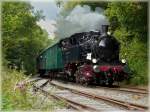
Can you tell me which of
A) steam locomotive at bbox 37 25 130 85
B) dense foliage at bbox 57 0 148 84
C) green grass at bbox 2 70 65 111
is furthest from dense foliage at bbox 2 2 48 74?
green grass at bbox 2 70 65 111

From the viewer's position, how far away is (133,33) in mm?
21016

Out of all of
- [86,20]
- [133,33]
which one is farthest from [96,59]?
[86,20]

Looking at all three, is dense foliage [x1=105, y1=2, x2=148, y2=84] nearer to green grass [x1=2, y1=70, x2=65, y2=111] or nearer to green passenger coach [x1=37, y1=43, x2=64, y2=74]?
green passenger coach [x1=37, y1=43, x2=64, y2=74]

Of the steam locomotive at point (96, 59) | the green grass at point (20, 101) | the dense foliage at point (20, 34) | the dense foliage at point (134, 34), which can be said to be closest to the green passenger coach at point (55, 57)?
the dense foliage at point (20, 34)

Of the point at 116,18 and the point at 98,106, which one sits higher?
the point at 116,18

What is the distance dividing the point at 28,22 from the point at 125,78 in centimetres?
1521

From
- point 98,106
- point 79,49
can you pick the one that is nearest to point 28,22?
point 79,49

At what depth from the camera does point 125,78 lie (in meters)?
20.4

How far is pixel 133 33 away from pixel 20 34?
13.0m

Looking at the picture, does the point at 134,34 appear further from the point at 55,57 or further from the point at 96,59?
the point at 55,57

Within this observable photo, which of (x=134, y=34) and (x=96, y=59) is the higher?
(x=134, y=34)

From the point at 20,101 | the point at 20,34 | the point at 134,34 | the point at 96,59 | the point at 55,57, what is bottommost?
the point at 20,101

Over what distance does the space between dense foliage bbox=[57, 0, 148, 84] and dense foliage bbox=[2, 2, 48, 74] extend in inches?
169

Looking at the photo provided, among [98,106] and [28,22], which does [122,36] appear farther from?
[28,22]
